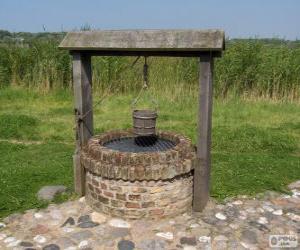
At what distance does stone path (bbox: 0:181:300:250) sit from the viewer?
434 centimetres

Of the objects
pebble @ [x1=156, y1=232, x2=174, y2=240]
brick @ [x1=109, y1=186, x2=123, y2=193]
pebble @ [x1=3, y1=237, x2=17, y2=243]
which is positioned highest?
brick @ [x1=109, y1=186, x2=123, y2=193]

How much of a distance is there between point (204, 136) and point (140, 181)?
2.99 feet

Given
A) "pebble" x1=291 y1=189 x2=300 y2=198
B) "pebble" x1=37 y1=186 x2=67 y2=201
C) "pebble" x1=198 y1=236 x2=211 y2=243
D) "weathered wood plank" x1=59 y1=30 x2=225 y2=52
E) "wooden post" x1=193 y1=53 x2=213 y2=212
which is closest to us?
"pebble" x1=198 y1=236 x2=211 y2=243

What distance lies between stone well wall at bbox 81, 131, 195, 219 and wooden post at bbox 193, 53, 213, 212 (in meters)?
0.11

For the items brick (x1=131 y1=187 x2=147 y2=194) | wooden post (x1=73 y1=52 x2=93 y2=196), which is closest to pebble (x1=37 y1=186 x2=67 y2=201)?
wooden post (x1=73 y1=52 x2=93 y2=196)

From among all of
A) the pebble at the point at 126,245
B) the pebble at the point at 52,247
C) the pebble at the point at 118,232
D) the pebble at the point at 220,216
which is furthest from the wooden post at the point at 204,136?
the pebble at the point at 52,247

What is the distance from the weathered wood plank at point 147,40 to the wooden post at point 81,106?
260 mm

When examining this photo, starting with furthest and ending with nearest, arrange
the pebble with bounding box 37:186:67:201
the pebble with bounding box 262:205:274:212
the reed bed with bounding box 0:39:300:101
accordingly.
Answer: the reed bed with bounding box 0:39:300:101 → the pebble with bounding box 37:186:67:201 → the pebble with bounding box 262:205:274:212

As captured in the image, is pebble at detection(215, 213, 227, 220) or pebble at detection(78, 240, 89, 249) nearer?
pebble at detection(78, 240, 89, 249)

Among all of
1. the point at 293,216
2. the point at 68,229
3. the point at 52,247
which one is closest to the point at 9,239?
the point at 52,247

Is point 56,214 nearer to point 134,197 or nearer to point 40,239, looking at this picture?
point 40,239

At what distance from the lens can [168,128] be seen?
9094 millimetres

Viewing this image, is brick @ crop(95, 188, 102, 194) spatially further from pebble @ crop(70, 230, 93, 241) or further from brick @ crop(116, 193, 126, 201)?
pebble @ crop(70, 230, 93, 241)

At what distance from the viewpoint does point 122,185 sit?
4.78m
